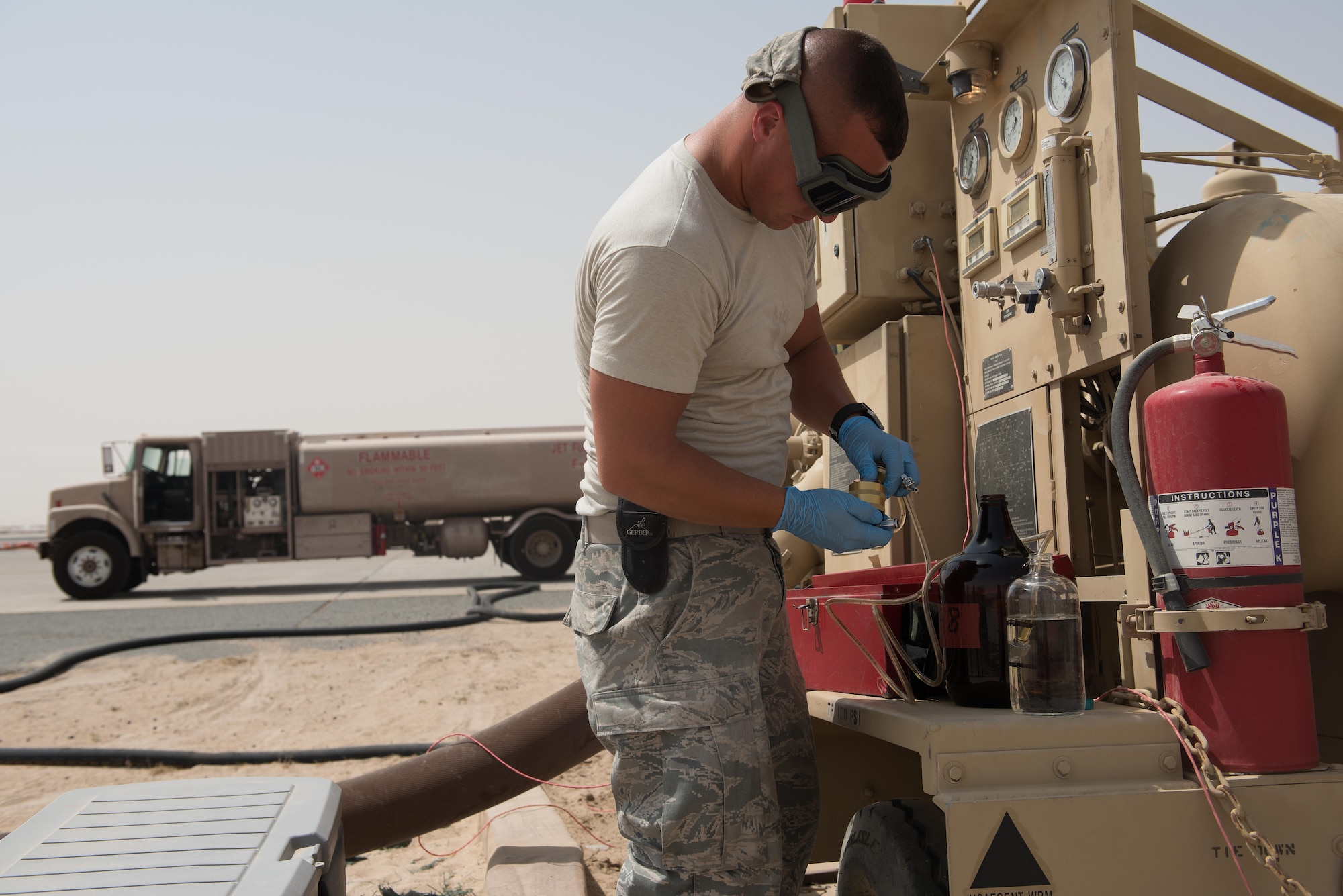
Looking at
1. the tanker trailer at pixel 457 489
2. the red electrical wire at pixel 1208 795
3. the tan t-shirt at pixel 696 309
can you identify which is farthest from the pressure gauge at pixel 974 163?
the tanker trailer at pixel 457 489

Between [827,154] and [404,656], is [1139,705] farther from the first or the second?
[404,656]

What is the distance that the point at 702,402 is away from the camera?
2074 mm

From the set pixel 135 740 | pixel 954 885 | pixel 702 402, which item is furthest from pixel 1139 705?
pixel 135 740

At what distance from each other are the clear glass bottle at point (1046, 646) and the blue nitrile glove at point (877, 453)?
1.12 ft

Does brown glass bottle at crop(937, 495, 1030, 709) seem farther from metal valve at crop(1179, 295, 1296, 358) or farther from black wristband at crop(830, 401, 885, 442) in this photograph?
metal valve at crop(1179, 295, 1296, 358)

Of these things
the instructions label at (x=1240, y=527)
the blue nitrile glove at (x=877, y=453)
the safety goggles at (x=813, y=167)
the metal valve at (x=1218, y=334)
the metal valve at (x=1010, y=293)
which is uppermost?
the safety goggles at (x=813, y=167)

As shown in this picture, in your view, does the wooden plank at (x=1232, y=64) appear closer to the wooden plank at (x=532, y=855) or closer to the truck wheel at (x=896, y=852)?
the truck wheel at (x=896, y=852)

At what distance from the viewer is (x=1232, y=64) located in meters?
2.98

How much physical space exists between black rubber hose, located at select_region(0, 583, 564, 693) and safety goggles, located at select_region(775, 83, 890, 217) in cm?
671

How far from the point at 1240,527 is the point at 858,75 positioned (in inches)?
42.5

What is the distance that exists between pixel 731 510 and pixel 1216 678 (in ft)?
3.03

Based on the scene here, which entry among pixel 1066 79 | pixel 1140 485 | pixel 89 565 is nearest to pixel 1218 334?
pixel 1140 485

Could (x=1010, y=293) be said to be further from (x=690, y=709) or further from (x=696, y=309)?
(x=690, y=709)

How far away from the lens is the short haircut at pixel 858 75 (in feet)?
6.11
